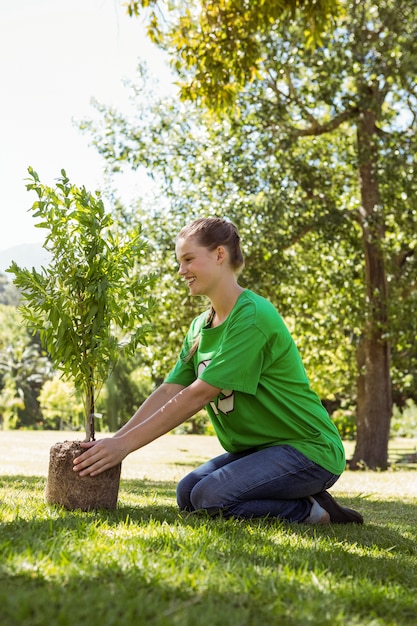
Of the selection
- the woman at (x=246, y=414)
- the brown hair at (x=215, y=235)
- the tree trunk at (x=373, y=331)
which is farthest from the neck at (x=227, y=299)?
the tree trunk at (x=373, y=331)

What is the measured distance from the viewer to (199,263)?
4.46 metres

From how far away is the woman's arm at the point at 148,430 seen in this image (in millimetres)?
4074

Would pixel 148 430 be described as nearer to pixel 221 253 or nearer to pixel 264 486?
pixel 264 486

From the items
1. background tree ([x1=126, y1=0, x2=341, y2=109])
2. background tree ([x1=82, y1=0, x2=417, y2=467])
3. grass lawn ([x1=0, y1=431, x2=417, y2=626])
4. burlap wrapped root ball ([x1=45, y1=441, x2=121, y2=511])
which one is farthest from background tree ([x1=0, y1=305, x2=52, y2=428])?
grass lawn ([x1=0, y1=431, x2=417, y2=626])

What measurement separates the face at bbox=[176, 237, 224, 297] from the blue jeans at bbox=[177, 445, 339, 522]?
1.10m

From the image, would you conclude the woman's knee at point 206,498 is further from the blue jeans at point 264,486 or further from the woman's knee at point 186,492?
the woman's knee at point 186,492

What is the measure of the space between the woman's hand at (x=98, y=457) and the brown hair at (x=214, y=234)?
4.31ft

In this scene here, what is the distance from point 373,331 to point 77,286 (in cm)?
1196

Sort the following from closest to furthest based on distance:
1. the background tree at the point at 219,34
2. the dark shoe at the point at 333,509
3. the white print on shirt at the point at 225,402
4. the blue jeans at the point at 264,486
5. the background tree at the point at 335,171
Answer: the blue jeans at the point at 264,486, the white print on shirt at the point at 225,402, the dark shoe at the point at 333,509, the background tree at the point at 219,34, the background tree at the point at 335,171

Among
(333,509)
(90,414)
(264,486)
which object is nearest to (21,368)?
(90,414)

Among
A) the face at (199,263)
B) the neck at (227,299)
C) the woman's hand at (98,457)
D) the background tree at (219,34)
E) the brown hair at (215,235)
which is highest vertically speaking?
the background tree at (219,34)

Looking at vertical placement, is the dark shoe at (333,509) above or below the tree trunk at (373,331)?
below

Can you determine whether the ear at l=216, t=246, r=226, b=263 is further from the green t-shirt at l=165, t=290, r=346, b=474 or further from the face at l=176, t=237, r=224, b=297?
the green t-shirt at l=165, t=290, r=346, b=474

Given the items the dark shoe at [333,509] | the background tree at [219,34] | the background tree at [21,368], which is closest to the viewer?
the dark shoe at [333,509]
